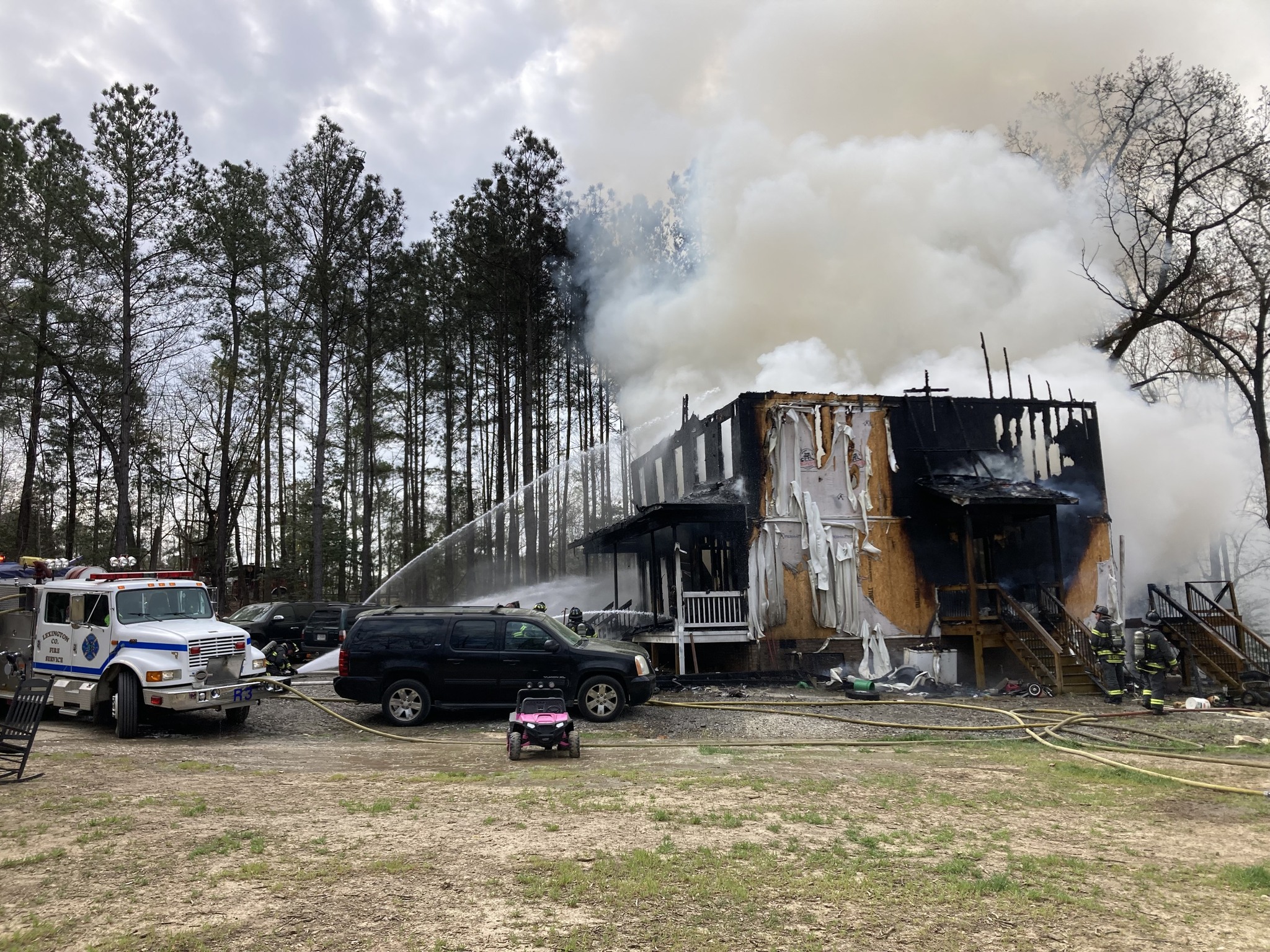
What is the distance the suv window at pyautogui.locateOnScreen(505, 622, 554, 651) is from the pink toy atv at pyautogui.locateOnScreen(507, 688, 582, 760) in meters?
2.49

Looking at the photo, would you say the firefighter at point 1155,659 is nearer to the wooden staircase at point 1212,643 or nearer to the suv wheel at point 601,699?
the wooden staircase at point 1212,643

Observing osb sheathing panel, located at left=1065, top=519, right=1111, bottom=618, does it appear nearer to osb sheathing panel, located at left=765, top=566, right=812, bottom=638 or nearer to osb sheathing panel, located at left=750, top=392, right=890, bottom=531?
osb sheathing panel, located at left=750, top=392, right=890, bottom=531

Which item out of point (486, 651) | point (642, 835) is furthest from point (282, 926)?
point (486, 651)

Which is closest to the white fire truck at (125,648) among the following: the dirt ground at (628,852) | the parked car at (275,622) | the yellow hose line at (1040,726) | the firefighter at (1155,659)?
the dirt ground at (628,852)

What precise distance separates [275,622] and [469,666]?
35.7ft

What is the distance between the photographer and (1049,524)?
782 inches

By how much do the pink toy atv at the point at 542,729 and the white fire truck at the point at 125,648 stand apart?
182 inches

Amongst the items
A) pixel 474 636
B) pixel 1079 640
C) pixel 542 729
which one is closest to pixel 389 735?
pixel 474 636

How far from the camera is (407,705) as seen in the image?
1243cm

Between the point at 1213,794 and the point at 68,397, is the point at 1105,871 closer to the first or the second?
the point at 1213,794

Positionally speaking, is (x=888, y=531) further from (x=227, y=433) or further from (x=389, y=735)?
(x=227, y=433)

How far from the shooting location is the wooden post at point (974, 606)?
59.7ft

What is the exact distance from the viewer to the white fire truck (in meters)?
11.4

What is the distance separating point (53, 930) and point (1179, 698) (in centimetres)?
1842
